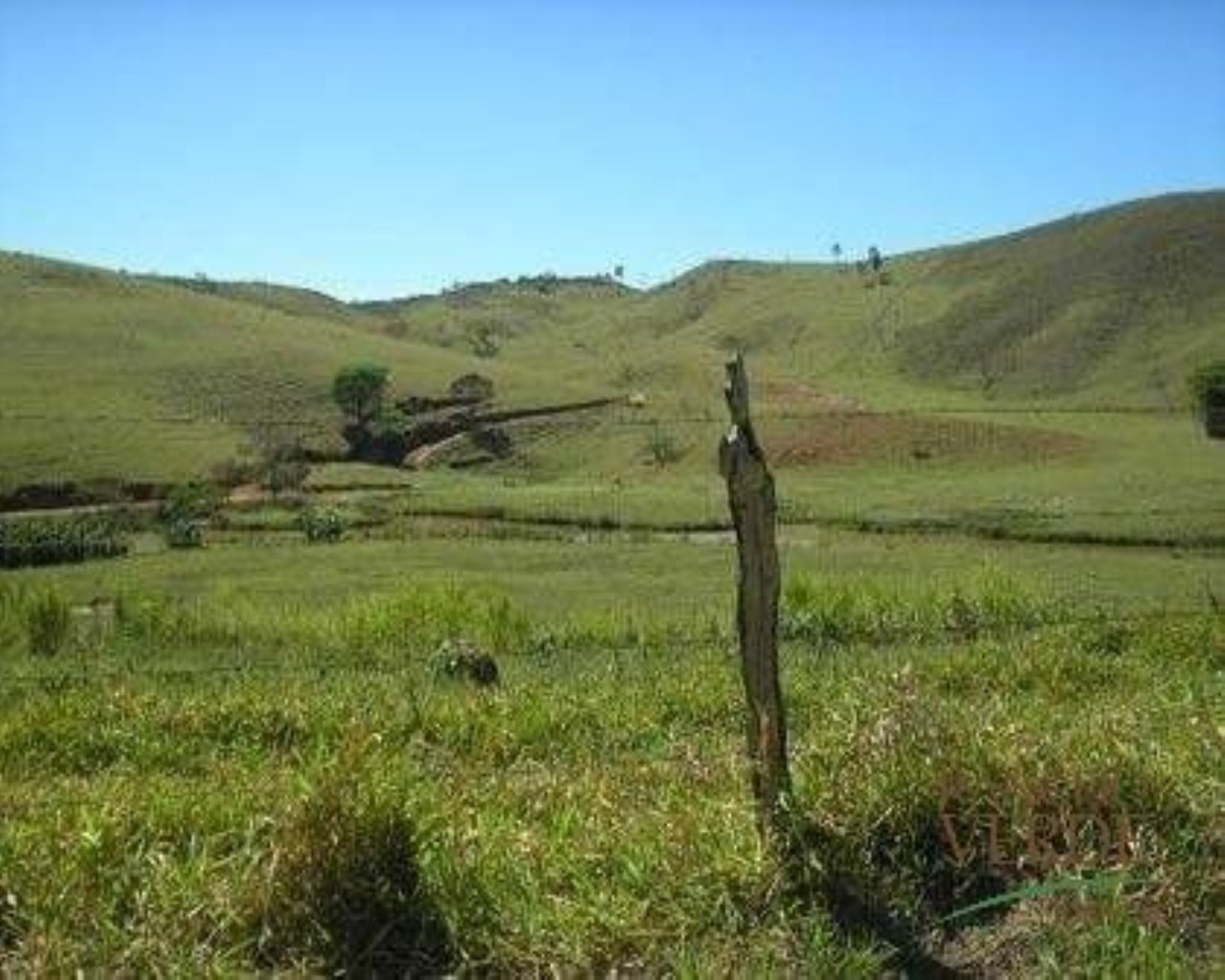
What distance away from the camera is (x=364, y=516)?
228 feet

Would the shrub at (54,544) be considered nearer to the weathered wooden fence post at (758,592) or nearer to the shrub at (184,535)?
the shrub at (184,535)

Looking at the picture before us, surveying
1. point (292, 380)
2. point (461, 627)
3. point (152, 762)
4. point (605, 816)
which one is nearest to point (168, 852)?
point (605, 816)

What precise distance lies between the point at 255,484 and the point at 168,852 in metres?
77.2

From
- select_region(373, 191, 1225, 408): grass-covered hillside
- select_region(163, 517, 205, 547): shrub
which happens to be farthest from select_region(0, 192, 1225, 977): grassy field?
select_region(373, 191, 1225, 408): grass-covered hillside

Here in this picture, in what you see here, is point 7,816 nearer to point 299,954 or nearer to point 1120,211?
point 299,954

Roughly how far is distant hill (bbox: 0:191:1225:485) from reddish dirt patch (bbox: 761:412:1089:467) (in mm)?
22609

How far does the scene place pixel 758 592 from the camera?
938 cm

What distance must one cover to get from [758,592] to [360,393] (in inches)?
3903

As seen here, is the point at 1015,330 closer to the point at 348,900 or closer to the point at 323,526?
the point at 323,526

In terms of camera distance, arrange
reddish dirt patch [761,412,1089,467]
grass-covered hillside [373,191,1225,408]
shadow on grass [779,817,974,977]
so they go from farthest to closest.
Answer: grass-covered hillside [373,191,1225,408], reddish dirt patch [761,412,1089,467], shadow on grass [779,817,974,977]

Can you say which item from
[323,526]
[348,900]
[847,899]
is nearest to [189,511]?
[323,526]

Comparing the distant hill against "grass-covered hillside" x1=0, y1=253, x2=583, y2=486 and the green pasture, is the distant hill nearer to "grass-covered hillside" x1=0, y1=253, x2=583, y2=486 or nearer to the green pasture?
"grass-covered hillside" x1=0, y1=253, x2=583, y2=486

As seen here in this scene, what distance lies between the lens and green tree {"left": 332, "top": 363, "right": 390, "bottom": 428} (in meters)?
107

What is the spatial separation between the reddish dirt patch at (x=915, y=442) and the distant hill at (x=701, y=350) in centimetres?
2261
